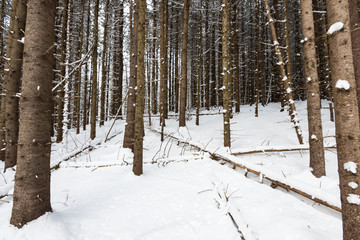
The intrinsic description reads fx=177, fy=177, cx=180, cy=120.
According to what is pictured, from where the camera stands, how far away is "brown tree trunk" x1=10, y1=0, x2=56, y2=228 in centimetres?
207

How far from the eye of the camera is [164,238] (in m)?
2.05

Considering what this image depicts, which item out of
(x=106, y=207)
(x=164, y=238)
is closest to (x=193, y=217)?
(x=164, y=238)

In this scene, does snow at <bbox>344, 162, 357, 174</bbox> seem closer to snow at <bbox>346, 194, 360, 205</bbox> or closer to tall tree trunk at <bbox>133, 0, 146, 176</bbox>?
snow at <bbox>346, 194, 360, 205</bbox>

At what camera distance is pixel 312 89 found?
407cm

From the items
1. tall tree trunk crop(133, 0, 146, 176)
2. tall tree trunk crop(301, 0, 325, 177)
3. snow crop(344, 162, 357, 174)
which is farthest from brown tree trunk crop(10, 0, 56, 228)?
tall tree trunk crop(301, 0, 325, 177)

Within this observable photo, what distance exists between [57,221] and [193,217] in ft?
5.57

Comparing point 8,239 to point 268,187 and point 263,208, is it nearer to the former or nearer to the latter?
point 263,208

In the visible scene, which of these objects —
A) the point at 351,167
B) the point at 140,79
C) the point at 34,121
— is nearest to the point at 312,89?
the point at 351,167

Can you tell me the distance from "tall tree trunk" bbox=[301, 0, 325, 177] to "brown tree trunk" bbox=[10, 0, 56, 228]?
495 centimetres

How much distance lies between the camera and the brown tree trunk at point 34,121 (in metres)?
2.07

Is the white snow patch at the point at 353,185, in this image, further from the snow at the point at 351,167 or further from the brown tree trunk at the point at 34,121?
the brown tree trunk at the point at 34,121

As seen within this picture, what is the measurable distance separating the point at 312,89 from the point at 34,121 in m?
5.22

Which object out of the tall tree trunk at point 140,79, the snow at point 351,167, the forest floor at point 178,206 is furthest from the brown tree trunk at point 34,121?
the snow at point 351,167

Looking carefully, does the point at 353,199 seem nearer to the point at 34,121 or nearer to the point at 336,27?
the point at 336,27
